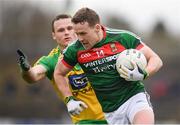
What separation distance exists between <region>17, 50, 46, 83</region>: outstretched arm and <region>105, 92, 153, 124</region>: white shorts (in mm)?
1342

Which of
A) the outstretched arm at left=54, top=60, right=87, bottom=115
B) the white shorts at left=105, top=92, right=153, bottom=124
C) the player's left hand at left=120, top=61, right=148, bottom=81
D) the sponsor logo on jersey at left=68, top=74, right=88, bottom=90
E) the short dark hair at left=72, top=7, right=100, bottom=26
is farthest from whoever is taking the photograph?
the sponsor logo on jersey at left=68, top=74, right=88, bottom=90

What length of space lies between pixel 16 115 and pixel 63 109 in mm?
2765

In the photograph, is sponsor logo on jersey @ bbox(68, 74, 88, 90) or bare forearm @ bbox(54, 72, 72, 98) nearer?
bare forearm @ bbox(54, 72, 72, 98)

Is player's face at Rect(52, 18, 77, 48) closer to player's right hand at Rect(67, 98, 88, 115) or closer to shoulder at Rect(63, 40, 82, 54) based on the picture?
shoulder at Rect(63, 40, 82, 54)

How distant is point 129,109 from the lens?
39.3 feet

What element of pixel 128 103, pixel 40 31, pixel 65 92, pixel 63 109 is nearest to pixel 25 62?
pixel 65 92

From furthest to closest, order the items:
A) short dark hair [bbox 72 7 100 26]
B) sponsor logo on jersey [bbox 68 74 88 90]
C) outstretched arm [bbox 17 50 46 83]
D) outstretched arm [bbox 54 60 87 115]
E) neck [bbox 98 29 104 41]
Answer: sponsor logo on jersey [bbox 68 74 88 90] → outstretched arm [bbox 17 50 46 83] → outstretched arm [bbox 54 60 87 115] → neck [bbox 98 29 104 41] → short dark hair [bbox 72 7 100 26]

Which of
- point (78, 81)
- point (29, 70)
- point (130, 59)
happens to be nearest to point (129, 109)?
point (130, 59)

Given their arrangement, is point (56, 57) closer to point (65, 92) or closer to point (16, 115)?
point (65, 92)

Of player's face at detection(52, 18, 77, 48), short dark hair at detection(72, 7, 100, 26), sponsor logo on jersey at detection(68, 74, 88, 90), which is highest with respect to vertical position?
player's face at detection(52, 18, 77, 48)

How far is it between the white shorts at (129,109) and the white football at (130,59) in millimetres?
598

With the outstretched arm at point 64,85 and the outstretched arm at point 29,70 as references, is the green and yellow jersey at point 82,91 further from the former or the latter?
the outstretched arm at point 64,85

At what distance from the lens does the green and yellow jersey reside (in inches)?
514

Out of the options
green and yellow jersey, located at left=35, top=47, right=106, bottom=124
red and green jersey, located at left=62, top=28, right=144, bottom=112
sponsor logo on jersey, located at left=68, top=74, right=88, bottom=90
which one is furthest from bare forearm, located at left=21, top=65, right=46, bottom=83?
red and green jersey, located at left=62, top=28, right=144, bottom=112
